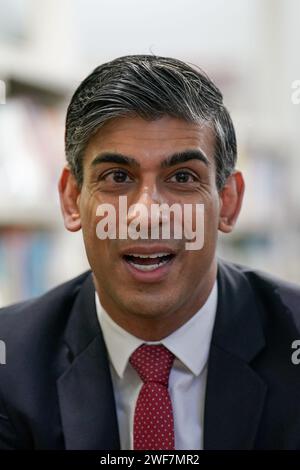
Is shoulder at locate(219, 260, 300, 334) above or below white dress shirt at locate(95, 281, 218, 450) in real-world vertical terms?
above

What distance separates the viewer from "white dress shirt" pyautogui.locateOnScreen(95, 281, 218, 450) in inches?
33.6

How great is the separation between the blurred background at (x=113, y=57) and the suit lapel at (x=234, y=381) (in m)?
0.68

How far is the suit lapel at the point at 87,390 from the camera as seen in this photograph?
0.83m

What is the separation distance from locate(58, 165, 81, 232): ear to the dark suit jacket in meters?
0.10

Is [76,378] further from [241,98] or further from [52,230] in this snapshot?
[241,98]

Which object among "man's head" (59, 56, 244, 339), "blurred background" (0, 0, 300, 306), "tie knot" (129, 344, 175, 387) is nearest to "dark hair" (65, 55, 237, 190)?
"man's head" (59, 56, 244, 339)

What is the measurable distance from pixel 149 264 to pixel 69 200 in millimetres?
189

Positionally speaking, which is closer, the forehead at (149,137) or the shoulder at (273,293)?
the forehead at (149,137)

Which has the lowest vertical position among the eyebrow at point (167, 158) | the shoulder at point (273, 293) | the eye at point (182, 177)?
the shoulder at point (273, 293)

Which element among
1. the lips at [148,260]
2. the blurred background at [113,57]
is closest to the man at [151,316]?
the lips at [148,260]

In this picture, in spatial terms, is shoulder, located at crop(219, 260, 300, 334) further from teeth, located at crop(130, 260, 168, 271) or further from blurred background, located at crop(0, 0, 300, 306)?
blurred background, located at crop(0, 0, 300, 306)

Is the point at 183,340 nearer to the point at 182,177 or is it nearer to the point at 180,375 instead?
the point at 180,375

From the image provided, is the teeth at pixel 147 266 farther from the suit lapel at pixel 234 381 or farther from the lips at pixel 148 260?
the suit lapel at pixel 234 381

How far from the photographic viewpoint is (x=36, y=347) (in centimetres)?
90
